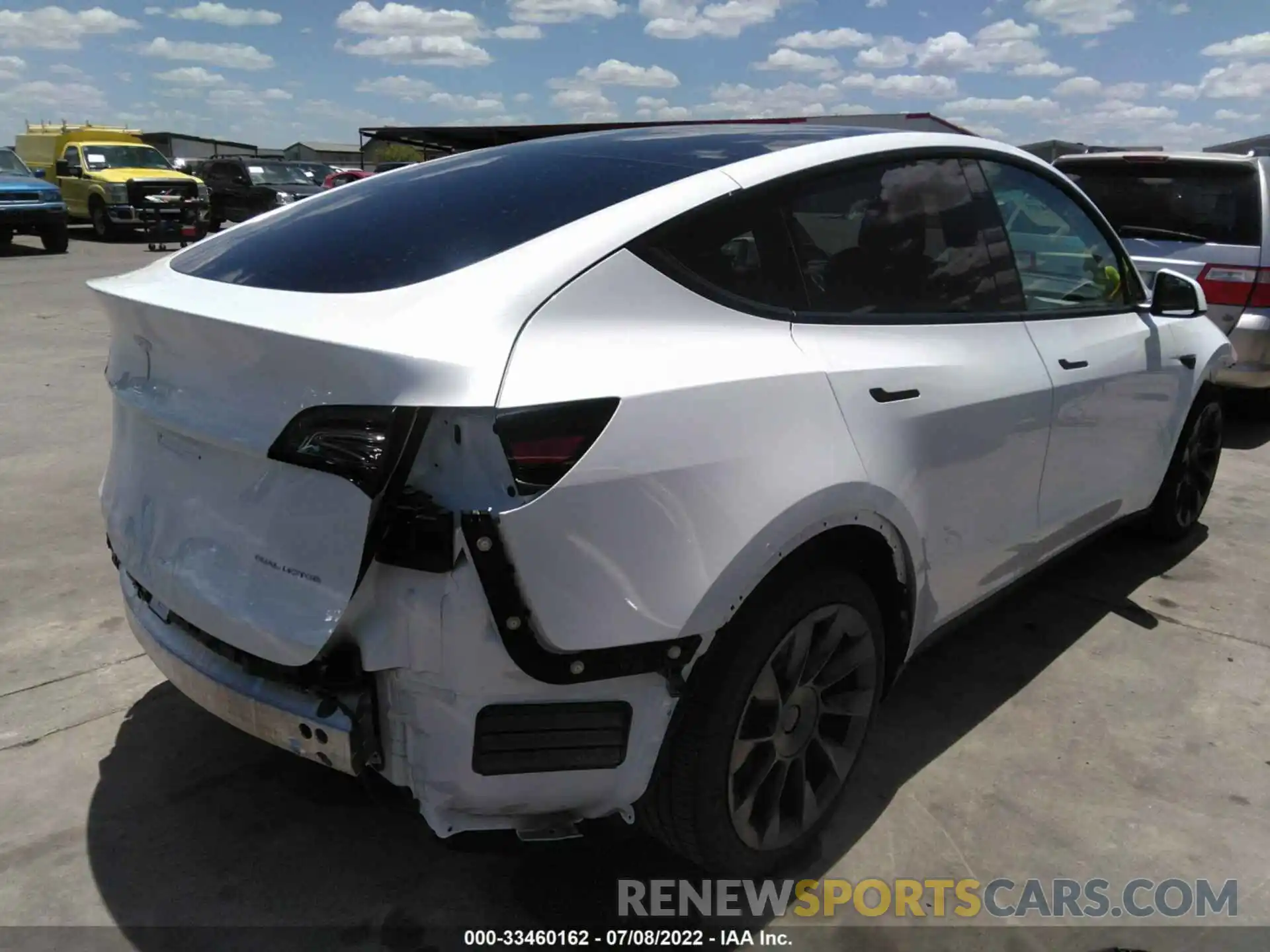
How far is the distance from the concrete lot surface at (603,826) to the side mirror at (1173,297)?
120 cm

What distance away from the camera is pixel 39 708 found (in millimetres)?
3076

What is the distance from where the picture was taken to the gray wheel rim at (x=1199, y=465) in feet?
14.4

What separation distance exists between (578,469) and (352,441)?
0.41 meters

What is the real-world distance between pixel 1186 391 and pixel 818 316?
97.9 inches

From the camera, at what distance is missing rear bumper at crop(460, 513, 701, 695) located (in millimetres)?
1694

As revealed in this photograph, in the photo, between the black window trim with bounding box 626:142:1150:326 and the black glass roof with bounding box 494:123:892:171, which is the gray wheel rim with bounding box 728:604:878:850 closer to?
the black window trim with bounding box 626:142:1150:326

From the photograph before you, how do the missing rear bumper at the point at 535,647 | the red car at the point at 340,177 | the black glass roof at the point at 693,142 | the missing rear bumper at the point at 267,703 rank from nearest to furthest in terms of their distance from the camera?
the missing rear bumper at the point at 535,647 → the missing rear bumper at the point at 267,703 → the black glass roof at the point at 693,142 → the red car at the point at 340,177

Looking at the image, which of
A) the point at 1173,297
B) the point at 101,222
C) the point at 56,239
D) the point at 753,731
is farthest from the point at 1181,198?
the point at 101,222

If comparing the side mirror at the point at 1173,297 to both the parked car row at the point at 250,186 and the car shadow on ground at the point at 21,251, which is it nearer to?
the car shadow on ground at the point at 21,251

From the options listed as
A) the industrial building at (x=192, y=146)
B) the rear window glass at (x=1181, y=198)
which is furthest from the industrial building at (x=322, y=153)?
the rear window glass at (x=1181, y=198)

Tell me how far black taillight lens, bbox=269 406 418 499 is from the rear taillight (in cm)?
605

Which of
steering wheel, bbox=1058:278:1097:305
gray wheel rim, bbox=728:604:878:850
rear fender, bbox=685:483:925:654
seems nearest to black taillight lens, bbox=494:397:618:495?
rear fender, bbox=685:483:925:654

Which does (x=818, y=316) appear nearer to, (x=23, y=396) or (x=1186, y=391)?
(x=1186, y=391)

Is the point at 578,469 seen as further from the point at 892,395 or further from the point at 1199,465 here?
the point at 1199,465
